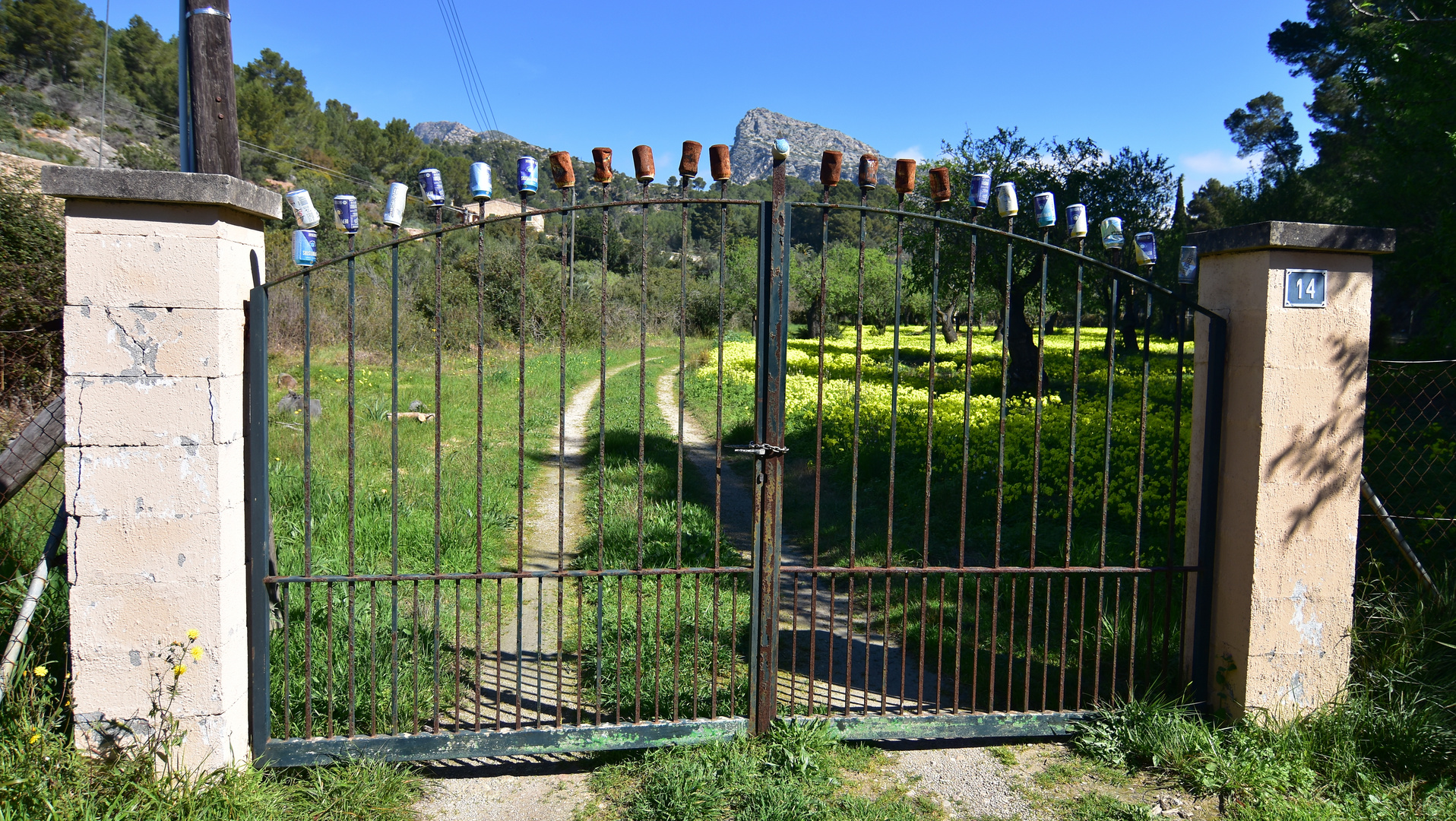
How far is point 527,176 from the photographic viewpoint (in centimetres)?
356

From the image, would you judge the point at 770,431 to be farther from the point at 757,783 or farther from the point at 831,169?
the point at 757,783

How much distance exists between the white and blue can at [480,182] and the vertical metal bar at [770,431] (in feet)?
3.91

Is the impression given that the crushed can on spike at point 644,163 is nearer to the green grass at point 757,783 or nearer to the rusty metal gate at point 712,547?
the rusty metal gate at point 712,547

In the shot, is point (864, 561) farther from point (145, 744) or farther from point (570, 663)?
point (145, 744)

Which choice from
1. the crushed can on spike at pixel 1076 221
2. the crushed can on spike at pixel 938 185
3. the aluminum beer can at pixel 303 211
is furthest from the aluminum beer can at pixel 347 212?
the crushed can on spike at pixel 1076 221

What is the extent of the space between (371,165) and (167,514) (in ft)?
196

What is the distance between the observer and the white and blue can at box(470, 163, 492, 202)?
11.5 feet

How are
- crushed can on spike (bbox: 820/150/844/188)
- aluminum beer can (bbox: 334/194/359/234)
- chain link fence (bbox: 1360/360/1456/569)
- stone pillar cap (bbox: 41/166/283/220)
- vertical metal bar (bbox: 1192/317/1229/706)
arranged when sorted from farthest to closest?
chain link fence (bbox: 1360/360/1456/569) → vertical metal bar (bbox: 1192/317/1229/706) → crushed can on spike (bbox: 820/150/844/188) → aluminum beer can (bbox: 334/194/359/234) → stone pillar cap (bbox: 41/166/283/220)

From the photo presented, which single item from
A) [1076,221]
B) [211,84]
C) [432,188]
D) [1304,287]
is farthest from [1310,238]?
[211,84]

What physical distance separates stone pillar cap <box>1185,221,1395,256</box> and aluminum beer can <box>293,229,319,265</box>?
387 cm

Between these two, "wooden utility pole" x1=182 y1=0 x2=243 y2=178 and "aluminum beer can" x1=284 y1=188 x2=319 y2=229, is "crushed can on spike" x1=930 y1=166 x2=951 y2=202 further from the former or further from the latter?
"wooden utility pole" x1=182 y1=0 x2=243 y2=178

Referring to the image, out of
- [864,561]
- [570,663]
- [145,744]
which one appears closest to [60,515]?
[145,744]

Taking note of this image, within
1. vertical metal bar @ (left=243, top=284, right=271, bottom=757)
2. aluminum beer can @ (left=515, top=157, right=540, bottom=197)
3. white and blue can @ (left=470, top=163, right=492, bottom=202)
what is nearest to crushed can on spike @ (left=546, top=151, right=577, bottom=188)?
aluminum beer can @ (left=515, top=157, right=540, bottom=197)

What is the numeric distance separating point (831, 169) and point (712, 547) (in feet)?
14.5
